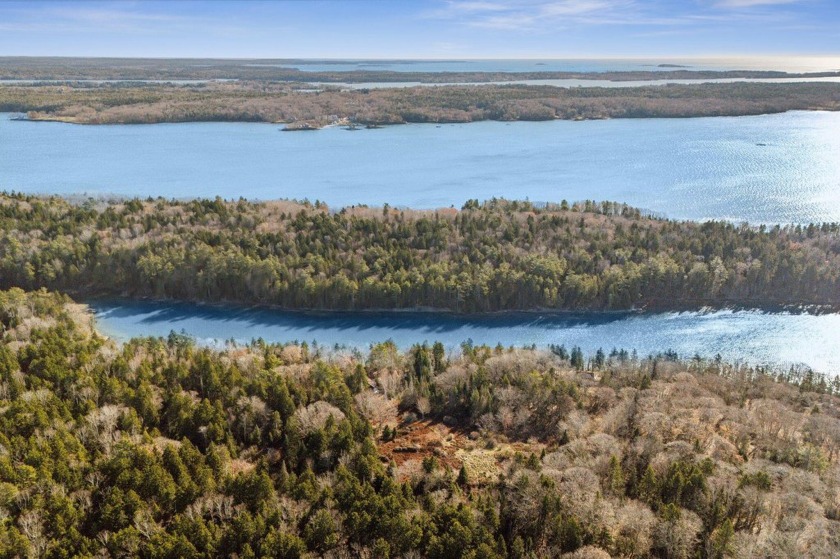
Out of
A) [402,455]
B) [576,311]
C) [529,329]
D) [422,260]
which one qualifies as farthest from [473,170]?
[402,455]

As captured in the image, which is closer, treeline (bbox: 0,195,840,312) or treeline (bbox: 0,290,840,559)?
treeline (bbox: 0,290,840,559)

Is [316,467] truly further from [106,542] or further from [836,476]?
[836,476]

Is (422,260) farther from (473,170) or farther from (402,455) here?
(473,170)

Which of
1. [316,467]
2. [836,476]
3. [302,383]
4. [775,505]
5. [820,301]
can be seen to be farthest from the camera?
[820,301]

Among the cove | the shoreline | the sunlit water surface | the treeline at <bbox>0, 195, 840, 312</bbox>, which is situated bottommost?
the cove

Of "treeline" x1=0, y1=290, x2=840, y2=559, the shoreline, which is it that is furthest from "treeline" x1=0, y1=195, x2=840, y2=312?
"treeline" x1=0, y1=290, x2=840, y2=559

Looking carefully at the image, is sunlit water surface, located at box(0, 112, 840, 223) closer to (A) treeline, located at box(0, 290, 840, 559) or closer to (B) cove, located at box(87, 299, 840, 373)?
(B) cove, located at box(87, 299, 840, 373)

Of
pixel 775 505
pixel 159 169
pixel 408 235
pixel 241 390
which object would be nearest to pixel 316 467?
pixel 241 390
